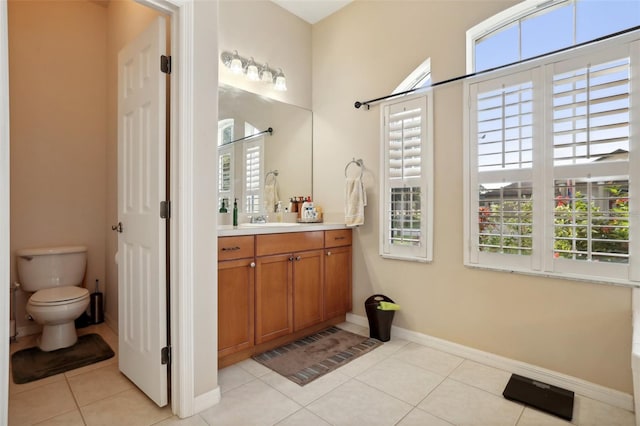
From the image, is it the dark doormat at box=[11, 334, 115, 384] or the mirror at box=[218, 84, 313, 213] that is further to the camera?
the mirror at box=[218, 84, 313, 213]

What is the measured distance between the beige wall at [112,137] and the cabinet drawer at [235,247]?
1.33m

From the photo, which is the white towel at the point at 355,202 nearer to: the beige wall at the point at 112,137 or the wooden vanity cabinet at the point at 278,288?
the wooden vanity cabinet at the point at 278,288

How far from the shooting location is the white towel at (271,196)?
315cm

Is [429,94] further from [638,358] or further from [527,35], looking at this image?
[638,358]

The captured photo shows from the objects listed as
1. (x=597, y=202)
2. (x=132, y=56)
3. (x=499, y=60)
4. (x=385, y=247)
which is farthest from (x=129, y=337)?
(x=499, y=60)

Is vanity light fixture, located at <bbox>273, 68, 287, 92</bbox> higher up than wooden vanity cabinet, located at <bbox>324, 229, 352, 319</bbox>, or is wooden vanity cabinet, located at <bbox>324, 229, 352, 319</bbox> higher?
vanity light fixture, located at <bbox>273, 68, 287, 92</bbox>

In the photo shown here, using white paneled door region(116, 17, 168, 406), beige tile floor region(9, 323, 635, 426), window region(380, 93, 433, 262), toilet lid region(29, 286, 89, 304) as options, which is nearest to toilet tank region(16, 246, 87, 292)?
toilet lid region(29, 286, 89, 304)

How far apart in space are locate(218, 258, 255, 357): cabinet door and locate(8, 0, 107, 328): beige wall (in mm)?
1780

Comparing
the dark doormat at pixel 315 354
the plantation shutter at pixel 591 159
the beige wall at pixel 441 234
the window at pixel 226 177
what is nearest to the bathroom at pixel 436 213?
the beige wall at pixel 441 234

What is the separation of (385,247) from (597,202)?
4.72ft

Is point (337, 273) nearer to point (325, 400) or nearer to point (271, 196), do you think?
point (271, 196)

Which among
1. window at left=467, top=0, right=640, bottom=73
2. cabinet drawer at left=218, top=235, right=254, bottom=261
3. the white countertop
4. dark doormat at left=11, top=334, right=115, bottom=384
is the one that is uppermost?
window at left=467, top=0, right=640, bottom=73

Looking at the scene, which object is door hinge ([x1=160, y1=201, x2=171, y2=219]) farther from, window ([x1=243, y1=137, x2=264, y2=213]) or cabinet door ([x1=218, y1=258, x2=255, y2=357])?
window ([x1=243, y1=137, x2=264, y2=213])

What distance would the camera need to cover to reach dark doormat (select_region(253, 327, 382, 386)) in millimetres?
2209
